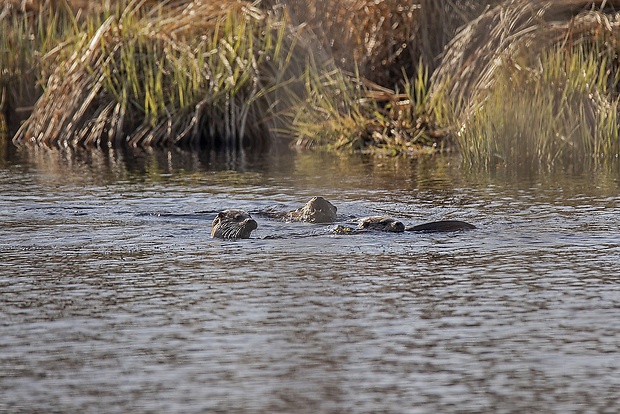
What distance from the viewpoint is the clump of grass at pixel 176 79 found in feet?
51.6

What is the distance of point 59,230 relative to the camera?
27.1ft

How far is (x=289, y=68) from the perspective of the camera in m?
16.0

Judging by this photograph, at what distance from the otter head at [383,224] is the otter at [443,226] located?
0.09 metres

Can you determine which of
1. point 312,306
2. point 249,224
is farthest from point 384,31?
point 312,306

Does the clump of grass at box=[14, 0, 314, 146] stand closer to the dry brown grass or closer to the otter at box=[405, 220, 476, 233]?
the dry brown grass

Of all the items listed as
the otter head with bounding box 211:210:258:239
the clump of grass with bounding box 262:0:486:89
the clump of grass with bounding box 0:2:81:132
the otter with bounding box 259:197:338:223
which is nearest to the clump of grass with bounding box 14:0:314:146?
the clump of grass with bounding box 262:0:486:89

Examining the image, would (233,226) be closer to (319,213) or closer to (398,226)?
(319,213)

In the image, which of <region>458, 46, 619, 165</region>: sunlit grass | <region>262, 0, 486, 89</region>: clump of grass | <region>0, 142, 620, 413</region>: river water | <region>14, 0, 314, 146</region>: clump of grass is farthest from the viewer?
<region>14, 0, 314, 146</region>: clump of grass

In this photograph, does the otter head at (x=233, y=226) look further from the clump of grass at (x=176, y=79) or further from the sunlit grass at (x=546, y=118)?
the clump of grass at (x=176, y=79)

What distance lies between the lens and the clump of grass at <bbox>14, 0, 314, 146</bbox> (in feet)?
51.6

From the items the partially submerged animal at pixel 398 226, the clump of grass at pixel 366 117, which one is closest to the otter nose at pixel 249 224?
the partially submerged animal at pixel 398 226

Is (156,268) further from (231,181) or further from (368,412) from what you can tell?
(231,181)

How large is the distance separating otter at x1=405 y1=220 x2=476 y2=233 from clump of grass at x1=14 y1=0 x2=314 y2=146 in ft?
24.8

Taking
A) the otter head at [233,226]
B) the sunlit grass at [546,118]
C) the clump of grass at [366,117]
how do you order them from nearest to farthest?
the otter head at [233,226], the sunlit grass at [546,118], the clump of grass at [366,117]
